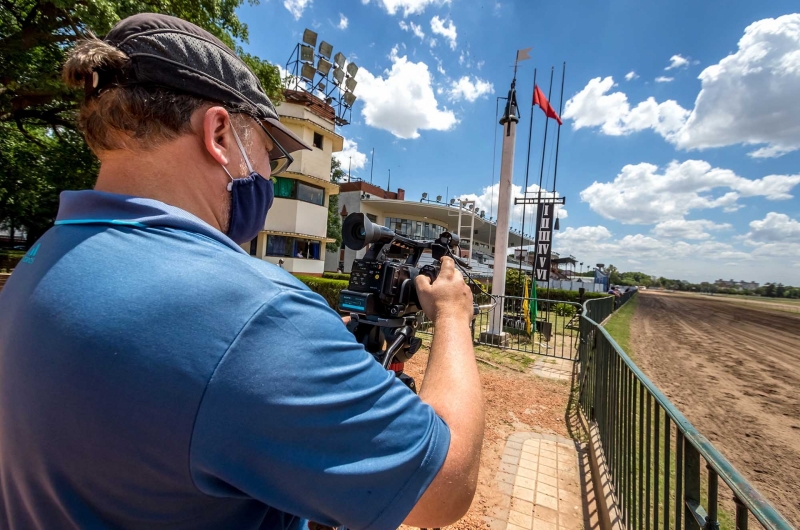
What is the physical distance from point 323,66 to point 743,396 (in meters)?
25.2

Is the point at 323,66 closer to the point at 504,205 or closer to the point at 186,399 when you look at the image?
the point at 504,205

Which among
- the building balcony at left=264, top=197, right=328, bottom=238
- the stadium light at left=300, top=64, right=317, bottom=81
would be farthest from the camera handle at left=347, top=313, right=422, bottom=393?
the stadium light at left=300, top=64, right=317, bottom=81

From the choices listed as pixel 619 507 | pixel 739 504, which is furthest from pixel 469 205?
pixel 739 504

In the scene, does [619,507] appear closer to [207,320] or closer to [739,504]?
[739,504]

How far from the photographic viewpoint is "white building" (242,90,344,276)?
64.3 ft

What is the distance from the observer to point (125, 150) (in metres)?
0.90

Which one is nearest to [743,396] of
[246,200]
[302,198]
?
[246,200]

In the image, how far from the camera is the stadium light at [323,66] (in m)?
23.1

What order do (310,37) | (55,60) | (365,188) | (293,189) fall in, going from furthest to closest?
(365,188) < (310,37) < (293,189) < (55,60)

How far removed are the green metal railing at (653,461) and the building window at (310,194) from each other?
1828 cm

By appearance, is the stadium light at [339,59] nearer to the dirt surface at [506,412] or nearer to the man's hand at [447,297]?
the dirt surface at [506,412]

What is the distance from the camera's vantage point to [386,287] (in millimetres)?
1692

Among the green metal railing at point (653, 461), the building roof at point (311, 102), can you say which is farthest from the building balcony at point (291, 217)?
the green metal railing at point (653, 461)

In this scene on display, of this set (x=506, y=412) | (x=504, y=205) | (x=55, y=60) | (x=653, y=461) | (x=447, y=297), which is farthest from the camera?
(x=504, y=205)
